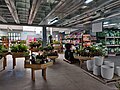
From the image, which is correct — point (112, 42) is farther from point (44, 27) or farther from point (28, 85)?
point (28, 85)

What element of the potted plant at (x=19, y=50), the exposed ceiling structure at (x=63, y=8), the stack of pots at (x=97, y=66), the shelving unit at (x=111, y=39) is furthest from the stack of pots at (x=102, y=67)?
the shelving unit at (x=111, y=39)

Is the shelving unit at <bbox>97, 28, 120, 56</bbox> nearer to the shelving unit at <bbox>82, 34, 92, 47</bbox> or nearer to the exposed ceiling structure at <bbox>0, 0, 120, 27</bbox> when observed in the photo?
the shelving unit at <bbox>82, 34, 92, 47</bbox>

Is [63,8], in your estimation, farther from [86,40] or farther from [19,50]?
[86,40]

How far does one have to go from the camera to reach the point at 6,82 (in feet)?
13.3

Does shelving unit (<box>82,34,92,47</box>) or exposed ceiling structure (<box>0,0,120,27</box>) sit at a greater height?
exposed ceiling structure (<box>0,0,120,27</box>)

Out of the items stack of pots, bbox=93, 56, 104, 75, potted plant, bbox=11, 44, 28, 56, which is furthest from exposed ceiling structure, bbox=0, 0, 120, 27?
stack of pots, bbox=93, 56, 104, 75

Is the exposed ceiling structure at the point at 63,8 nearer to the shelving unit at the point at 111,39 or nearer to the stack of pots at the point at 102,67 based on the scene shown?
the stack of pots at the point at 102,67

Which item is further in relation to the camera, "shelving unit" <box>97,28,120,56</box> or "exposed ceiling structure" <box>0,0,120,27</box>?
"shelving unit" <box>97,28,120,56</box>

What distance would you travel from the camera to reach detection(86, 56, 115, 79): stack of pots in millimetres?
4043

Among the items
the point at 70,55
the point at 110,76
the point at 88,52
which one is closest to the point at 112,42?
the point at 70,55

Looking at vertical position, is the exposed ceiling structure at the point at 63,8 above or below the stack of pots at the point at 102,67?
above

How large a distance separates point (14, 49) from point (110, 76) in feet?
13.5

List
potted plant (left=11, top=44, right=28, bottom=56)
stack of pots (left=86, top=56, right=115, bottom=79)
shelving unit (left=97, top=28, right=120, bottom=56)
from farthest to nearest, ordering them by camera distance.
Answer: shelving unit (left=97, top=28, right=120, bottom=56) → potted plant (left=11, top=44, right=28, bottom=56) → stack of pots (left=86, top=56, right=115, bottom=79)

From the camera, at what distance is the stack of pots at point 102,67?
404cm
